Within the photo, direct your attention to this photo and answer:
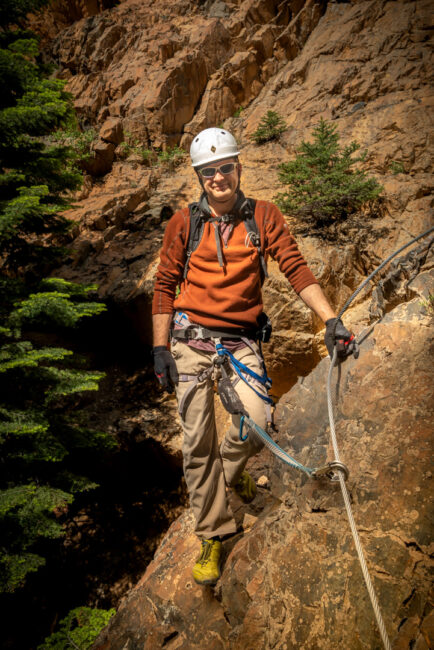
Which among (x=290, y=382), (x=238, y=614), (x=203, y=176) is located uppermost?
(x=203, y=176)

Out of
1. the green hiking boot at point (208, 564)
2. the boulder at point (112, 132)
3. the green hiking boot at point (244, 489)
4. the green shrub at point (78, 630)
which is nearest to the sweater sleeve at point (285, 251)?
the green hiking boot at point (244, 489)

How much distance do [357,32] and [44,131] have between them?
12201 mm

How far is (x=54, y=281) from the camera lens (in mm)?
4367

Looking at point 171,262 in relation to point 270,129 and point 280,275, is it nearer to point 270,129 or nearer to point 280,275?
point 280,275

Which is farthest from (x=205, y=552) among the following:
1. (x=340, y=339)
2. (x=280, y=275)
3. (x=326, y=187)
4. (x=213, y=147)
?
(x=326, y=187)

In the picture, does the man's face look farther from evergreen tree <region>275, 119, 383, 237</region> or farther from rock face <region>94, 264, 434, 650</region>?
evergreen tree <region>275, 119, 383, 237</region>

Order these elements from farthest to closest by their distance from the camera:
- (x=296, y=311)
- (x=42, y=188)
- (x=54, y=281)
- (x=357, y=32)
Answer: (x=357, y=32), (x=296, y=311), (x=54, y=281), (x=42, y=188)

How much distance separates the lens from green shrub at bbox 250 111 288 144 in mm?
9750

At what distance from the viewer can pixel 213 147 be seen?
292 cm

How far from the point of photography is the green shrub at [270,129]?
9750mm

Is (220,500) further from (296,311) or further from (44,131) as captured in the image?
(44,131)

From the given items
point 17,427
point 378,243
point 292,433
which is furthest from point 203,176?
→ point 378,243

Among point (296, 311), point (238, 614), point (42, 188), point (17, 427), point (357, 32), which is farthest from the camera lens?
point (357, 32)

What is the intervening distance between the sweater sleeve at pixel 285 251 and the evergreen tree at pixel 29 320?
2.65 m
